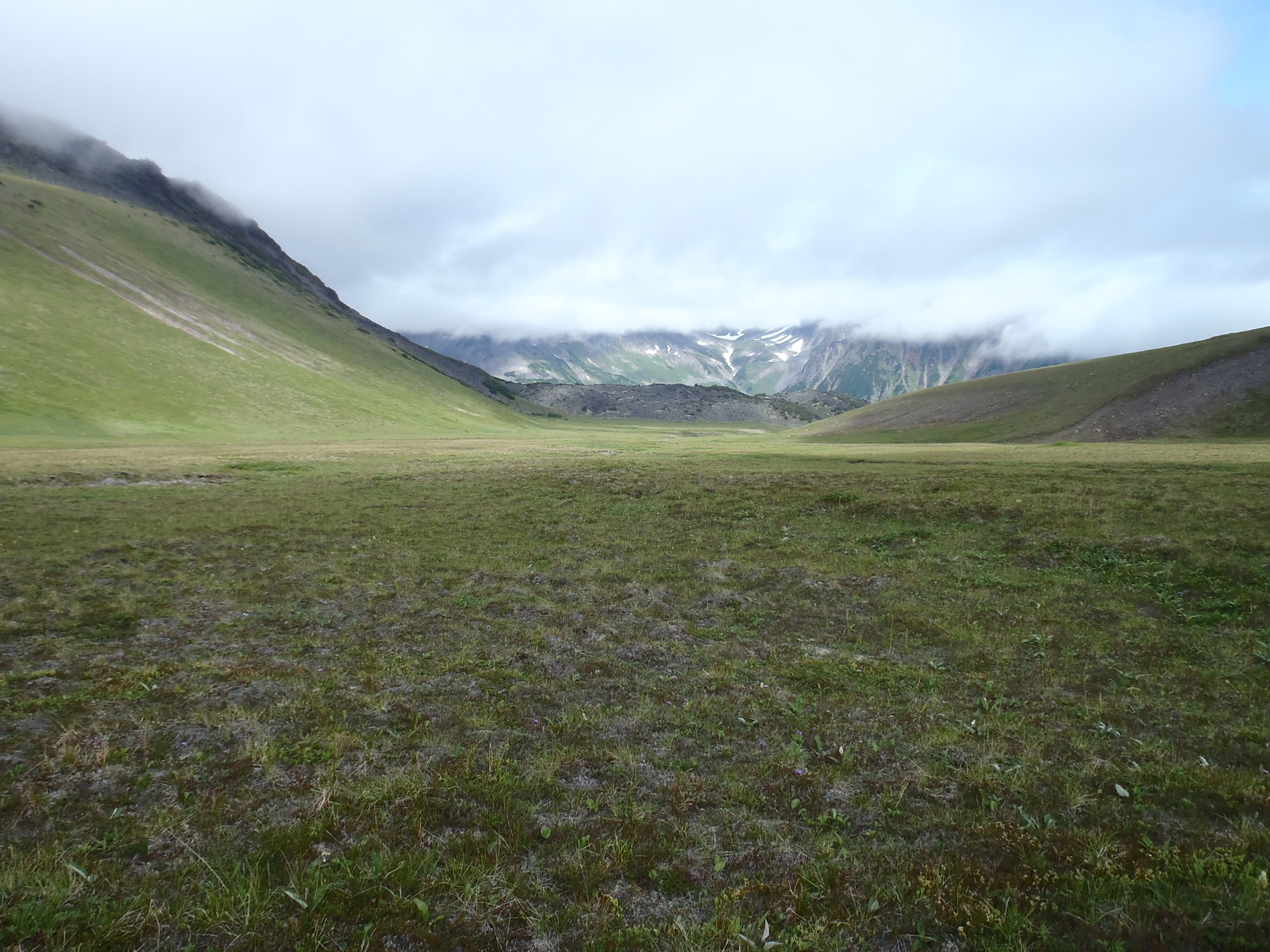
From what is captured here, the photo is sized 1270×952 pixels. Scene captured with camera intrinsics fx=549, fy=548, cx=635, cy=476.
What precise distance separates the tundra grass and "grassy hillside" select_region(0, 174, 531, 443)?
96568 mm

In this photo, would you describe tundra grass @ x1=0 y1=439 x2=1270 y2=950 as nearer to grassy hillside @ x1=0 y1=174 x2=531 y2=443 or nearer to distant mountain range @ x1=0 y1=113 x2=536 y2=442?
grassy hillside @ x1=0 y1=174 x2=531 y2=443

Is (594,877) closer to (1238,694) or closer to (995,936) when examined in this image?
(995,936)

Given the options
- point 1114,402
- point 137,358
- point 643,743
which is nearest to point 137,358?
point 137,358

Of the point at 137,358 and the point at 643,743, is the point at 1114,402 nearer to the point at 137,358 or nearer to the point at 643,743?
the point at 643,743

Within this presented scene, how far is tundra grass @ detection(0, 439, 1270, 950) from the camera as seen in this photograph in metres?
5.92

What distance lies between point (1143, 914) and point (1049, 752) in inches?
140

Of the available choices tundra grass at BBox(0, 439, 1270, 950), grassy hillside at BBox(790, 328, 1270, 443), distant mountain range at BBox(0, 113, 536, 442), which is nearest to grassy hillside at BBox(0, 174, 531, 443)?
distant mountain range at BBox(0, 113, 536, 442)

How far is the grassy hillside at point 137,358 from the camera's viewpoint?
10044cm

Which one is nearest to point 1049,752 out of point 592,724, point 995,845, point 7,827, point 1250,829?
point 1250,829

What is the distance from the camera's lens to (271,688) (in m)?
11.1

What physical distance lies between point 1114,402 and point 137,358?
218m

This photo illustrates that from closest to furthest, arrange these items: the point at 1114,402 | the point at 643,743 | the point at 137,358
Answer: the point at 643,743, the point at 1114,402, the point at 137,358

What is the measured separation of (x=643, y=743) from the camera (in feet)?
31.0

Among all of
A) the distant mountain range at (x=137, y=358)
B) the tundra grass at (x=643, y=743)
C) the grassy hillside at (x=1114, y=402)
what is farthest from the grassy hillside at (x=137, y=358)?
the grassy hillside at (x=1114, y=402)
